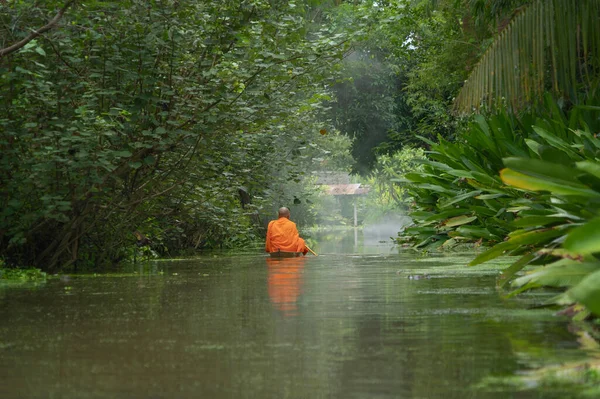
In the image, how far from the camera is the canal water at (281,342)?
409cm

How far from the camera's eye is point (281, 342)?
17.9 ft

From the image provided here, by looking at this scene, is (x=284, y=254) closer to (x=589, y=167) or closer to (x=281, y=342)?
(x=589, y=167)

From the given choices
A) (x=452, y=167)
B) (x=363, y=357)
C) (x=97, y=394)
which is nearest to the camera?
(x=97, y=394)

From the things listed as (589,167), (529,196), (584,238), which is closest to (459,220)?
(529,196)

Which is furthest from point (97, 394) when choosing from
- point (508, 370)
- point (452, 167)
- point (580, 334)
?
point (452, 167)

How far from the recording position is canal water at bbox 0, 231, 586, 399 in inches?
161

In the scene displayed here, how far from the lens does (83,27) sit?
11461 millimetres

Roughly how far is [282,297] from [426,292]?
1.21 m

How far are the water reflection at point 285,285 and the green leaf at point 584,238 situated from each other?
2.55 metres

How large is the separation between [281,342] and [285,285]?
4.69 meters

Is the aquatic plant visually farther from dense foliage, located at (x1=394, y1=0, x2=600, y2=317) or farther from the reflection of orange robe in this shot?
the reflection of orange robe

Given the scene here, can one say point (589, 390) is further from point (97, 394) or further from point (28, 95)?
point (28, 95)

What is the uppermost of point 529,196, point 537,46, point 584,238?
point 537,46

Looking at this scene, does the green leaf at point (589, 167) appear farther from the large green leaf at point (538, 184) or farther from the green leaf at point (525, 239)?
the green leaf at point (525, 239)
